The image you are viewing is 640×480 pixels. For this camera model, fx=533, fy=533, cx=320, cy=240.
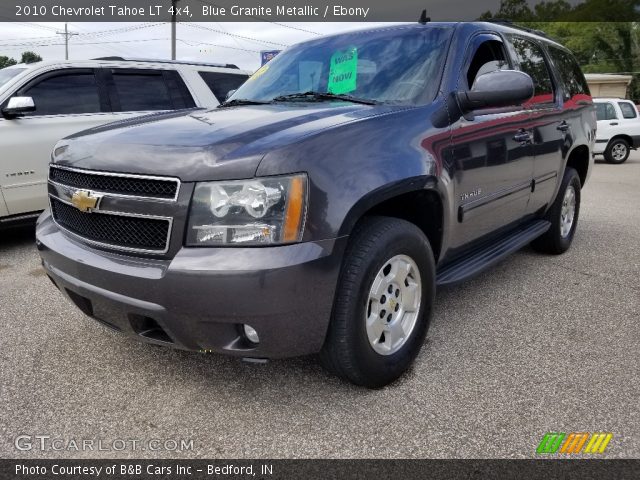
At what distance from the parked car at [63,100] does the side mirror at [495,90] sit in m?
3.98

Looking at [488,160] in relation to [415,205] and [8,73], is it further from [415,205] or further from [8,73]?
[8,73]

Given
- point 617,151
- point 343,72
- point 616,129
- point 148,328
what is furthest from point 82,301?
point 617,151

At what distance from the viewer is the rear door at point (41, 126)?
5078 millimetres

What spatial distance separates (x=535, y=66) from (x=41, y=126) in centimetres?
460

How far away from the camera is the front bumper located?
2.04 metres

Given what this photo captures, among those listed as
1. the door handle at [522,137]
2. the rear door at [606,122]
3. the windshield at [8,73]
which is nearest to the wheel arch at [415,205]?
the door handle at [522,137]

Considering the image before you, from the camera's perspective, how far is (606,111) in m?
16.1

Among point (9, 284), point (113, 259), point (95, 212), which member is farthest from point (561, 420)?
point (9, 284)

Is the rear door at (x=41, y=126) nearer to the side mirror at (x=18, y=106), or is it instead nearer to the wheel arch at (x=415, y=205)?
the side mirror at (x=18, y=106)

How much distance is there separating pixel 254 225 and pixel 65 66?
14.9 feet

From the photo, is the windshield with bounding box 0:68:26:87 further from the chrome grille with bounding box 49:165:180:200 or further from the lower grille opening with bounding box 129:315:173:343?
the lower grille opening with bounding box 129:315:173:343

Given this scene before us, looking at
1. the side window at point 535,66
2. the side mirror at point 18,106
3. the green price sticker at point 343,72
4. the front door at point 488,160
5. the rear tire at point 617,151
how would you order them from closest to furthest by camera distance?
1. the front door at point 488,160
2. the green price sticker at point 343,72
3. the side window at point 535,66
4. the side mirror at point 18,106
5. the rear tire at point 617,151

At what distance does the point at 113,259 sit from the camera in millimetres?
2297

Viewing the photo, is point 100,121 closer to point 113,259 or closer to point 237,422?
point 113,259
